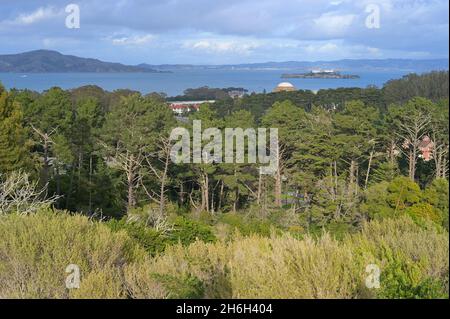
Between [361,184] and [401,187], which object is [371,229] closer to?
[401,187]

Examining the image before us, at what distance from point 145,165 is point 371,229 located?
52.6ft

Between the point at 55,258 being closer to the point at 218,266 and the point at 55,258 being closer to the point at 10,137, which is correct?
the point at 218,266

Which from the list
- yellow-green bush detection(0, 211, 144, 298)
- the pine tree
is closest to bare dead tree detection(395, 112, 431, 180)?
the pine tree

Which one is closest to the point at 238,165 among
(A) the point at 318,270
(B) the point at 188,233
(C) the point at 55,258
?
(B) the point at 188,233

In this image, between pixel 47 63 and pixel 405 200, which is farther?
pixel 47 63

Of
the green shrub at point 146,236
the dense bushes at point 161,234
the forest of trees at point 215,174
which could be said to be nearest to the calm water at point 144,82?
the forest of trees at point 215,174

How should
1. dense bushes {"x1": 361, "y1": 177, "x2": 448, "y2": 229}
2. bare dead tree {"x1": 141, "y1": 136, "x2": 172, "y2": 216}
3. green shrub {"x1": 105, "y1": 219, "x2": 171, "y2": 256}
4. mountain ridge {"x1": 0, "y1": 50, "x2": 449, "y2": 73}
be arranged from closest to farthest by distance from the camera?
1. green shrub {"x1": 105, "y1": 219, "x2": 171, "y2": 256}
2. dense bushes {"x1": 361, "y1": 177, "x2": 448, "y2": 229}
3. bare dead tree {"x1": 141, "y1": 136, "x2": 172, "y2": 216}
4. mountain ridge {"x1": 0, "y1": 50, "x2": 449, "y2": 73}

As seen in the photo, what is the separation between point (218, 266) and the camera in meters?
5.91

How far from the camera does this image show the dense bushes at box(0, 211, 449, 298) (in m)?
4.41

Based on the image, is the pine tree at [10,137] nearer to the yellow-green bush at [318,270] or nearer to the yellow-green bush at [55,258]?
the yellow-green bush at [55,258]

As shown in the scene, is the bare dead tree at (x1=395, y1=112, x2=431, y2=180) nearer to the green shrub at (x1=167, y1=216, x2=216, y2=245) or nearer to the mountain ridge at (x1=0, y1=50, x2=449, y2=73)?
the green shrub at (x1=167, y1=216, x2=216, y2=245)

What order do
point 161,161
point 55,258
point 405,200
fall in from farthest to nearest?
point 161,161 → point 405,200 → point 55,258

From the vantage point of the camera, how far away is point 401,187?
631 inches
